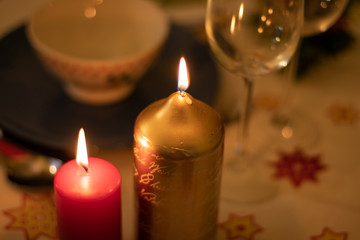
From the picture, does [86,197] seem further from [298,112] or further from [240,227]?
[298,112]

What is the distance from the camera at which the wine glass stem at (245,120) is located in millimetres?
568

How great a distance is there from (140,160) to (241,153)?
0.24m

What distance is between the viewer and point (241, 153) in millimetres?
632

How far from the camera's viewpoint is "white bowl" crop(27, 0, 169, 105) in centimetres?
66

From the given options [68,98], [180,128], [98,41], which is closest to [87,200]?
[180,128]

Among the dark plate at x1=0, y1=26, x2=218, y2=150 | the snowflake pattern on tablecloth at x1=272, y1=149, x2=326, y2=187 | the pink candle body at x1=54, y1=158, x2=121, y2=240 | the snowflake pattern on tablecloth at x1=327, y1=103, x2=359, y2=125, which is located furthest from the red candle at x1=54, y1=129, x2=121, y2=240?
the snowflake pattern on tablecloth at x1=327, y1=103, x2=359, y2=125

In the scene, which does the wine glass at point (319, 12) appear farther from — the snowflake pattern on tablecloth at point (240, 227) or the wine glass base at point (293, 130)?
the snowflake pattern on tablecloth at point (240, 227)

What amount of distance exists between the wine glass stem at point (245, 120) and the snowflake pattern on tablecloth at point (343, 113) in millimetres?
165

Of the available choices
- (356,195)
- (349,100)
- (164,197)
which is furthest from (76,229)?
(349,100)

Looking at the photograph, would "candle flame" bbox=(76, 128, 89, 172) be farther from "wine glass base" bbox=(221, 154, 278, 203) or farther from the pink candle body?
"wine glass base" bbox=(221, 154, 278, 203)

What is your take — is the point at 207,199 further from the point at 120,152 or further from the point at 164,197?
the point at 120,152

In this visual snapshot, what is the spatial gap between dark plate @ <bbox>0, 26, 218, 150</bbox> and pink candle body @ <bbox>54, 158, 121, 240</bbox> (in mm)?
147

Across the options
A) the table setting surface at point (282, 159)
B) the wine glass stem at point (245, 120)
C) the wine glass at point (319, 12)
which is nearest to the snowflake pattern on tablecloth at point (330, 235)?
the table setting surface at point (282, 159)

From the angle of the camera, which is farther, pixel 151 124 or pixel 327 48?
pixel 327 48
